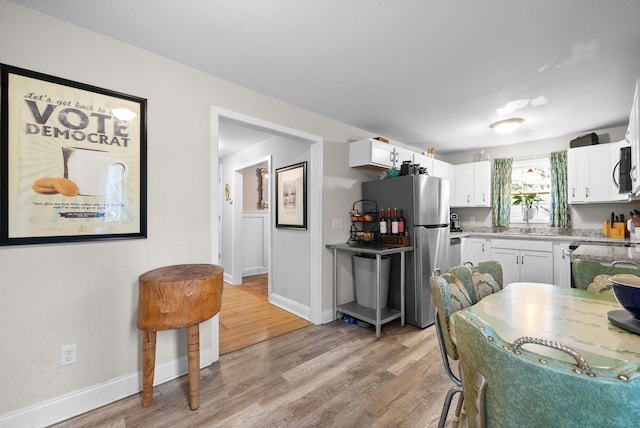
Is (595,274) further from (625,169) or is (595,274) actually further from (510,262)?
(510,262)

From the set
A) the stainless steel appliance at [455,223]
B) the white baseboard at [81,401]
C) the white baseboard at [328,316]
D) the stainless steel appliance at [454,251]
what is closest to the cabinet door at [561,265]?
the stainless steel appliance at [454,251]

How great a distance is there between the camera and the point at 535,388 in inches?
23.6

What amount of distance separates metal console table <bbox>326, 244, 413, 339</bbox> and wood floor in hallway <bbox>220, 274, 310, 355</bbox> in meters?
0.51

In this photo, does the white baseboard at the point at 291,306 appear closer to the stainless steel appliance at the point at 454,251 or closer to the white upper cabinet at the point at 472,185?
the stainless steel appliance at the point at 454,251

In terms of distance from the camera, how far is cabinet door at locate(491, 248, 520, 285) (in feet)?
13.2

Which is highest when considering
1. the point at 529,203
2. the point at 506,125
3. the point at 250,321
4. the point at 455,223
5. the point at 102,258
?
the point at 506,125

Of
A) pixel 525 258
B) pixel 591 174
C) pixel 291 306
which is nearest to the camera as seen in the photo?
pixel 291 306

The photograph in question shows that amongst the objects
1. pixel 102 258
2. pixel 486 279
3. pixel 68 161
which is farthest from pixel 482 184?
pixel 68 161

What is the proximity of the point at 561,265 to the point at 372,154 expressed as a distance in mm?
2962

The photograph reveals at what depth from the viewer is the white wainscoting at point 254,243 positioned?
5680 mm

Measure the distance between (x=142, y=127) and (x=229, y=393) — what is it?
1990mm

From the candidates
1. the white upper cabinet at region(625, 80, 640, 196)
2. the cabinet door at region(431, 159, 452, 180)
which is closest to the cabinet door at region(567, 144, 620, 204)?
the cabinet door at region(431, 159, 452, 180)

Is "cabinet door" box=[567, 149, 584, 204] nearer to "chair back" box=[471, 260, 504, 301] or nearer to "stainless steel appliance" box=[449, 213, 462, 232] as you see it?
"stainless steel appliance" box=[449, 213, 462, 232]

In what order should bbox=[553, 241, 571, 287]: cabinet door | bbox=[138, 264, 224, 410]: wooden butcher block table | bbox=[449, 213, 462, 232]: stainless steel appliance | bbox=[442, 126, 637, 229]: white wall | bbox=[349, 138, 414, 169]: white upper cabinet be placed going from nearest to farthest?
bbox=[138, 264, 224, 410]: wooden butcher block table < bbox=[349, 138, 414, 169]: white upper cabinet < bbox=[553, 241, 571, 287]: cabinet door < bbox=[442, 126, 637, 229]: white wall < bbox=[449, 213, 462, 232]: stainless steel appliance
